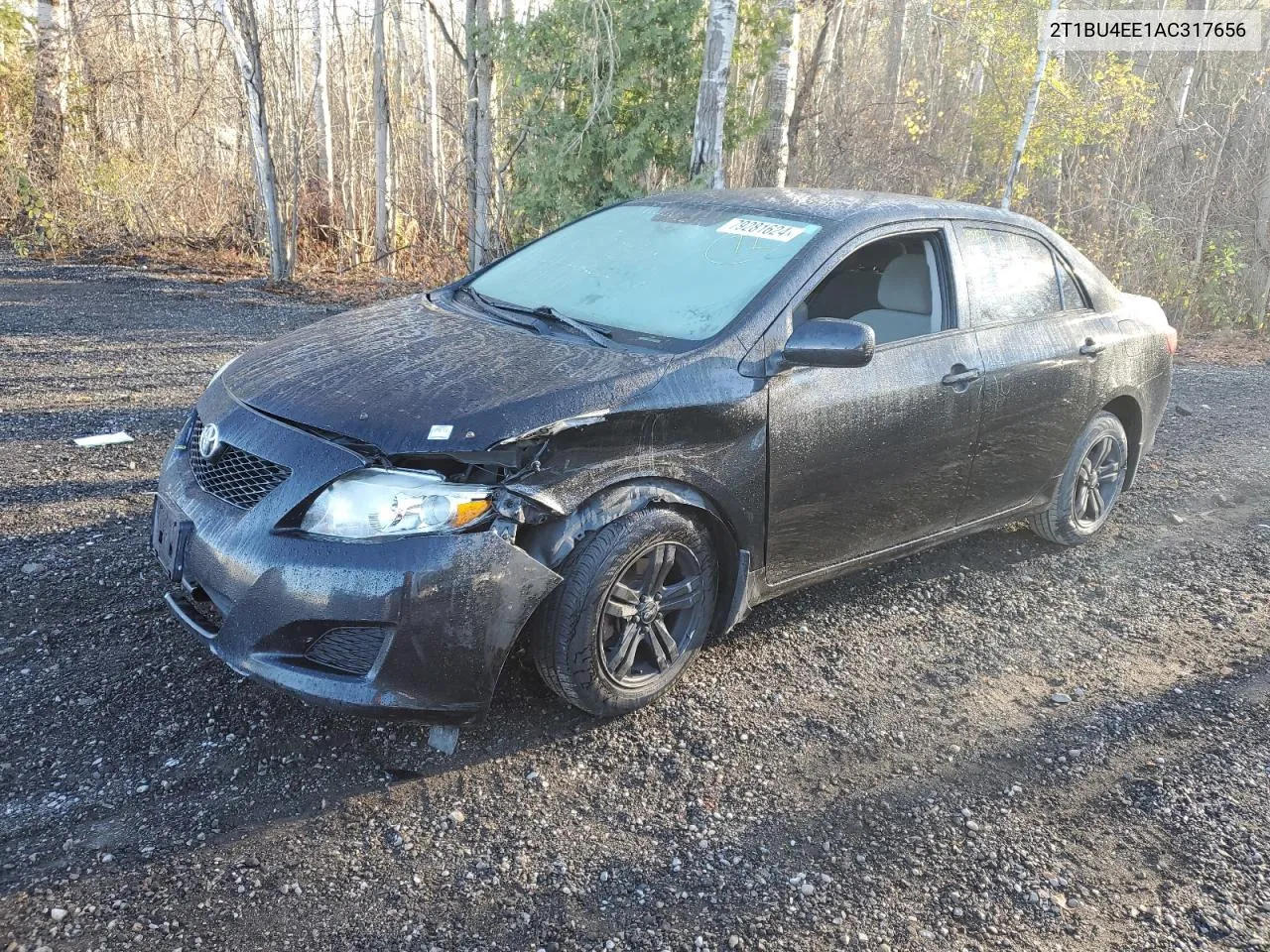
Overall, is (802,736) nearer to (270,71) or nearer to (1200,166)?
(1200,166)

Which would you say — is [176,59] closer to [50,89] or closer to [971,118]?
[50,89]

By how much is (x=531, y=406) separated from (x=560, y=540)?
1.32 feet

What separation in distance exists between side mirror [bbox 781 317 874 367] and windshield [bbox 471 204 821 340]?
0.27 m

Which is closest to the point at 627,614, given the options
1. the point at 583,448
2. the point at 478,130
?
the point at 583,448

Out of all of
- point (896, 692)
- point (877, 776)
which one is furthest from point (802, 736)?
point (896, 692)

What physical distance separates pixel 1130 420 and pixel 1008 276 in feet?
4.46

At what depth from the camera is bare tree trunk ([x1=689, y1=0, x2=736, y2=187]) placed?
820 centimetres

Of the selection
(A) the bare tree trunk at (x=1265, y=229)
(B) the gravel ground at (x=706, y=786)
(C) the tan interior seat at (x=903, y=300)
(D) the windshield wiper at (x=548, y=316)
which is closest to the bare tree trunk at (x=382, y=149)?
(B) the gravel ground at (x=706, y=786)

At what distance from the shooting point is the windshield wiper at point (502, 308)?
3.75 meters

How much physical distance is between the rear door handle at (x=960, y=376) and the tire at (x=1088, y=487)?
3.53 ft

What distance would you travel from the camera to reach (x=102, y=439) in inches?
Answer: 231

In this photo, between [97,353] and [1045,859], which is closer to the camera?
[1045,859]

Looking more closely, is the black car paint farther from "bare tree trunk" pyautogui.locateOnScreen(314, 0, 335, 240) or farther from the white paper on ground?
"bare tree trunk" pyautogui.locateOnScreen(314, 0, 335, 240)

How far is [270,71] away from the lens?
46.9 ft
